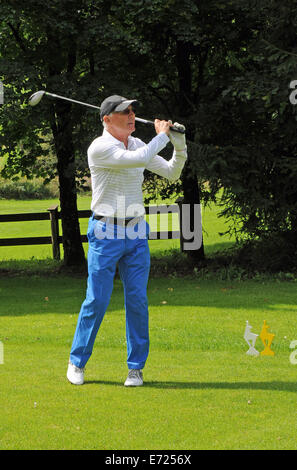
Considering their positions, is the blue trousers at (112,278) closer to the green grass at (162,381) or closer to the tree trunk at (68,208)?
the green grass at (162,381)

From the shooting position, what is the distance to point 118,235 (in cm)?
554

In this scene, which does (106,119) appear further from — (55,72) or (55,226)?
(55,226)

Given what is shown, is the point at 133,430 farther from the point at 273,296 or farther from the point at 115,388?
the point at 273,296

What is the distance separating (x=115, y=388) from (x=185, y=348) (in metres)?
2.04

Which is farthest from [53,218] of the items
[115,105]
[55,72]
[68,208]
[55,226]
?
[115,105]

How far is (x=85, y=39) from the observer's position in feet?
42.4

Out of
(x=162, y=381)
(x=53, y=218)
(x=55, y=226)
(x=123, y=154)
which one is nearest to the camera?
(x=123, y=154)

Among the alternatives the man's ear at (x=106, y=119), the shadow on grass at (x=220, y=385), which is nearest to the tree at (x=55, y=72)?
the man's ear at (x=106, y=119)

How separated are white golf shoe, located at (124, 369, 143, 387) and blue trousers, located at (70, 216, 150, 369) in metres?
0.04

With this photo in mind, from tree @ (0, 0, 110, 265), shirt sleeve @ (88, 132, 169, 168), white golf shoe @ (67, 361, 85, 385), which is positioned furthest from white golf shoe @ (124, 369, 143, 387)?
tree @ (0, 0, 110, 265)

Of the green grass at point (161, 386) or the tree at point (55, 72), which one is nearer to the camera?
the green grass at point (161, 386)

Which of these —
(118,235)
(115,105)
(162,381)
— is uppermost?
(115,105)

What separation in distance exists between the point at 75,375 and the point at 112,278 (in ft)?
2.62

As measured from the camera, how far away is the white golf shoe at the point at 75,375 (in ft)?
18.6
